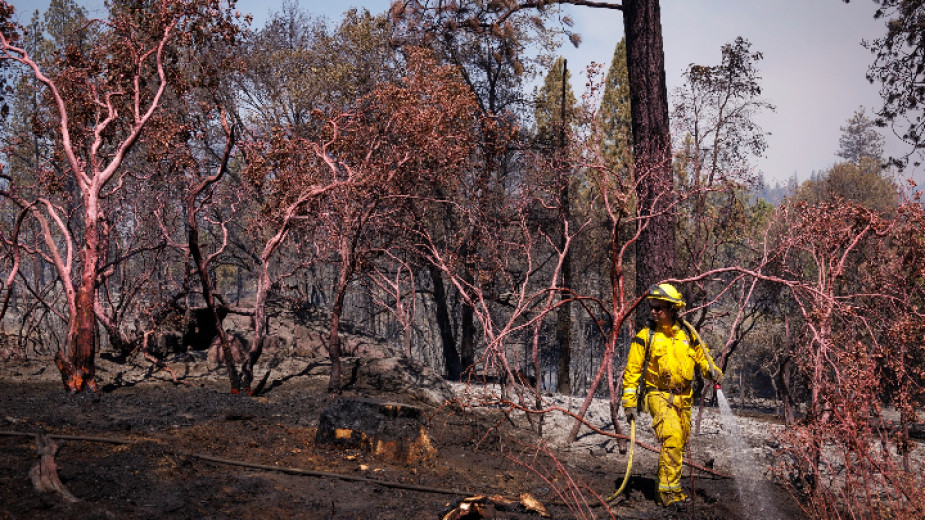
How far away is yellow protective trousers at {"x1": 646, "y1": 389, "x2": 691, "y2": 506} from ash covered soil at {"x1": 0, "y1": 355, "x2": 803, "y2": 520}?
23 centimetres

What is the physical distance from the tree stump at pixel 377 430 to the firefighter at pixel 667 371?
2.25 metres

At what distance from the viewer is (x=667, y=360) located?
6254 mm

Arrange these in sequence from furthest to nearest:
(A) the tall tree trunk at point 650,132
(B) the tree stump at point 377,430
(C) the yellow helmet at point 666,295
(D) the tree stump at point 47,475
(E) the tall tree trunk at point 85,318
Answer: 1. (A) the tall tree trunk at point 650,132
2. (E) the tall tree trunk at point 85,318
3. (B) the tree stump at point 377,430
4. (C) the yellow helmet at point 666,295
5. (D) the tree stump at point 47,475

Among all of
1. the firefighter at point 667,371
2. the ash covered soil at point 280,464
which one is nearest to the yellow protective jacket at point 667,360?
the firefighter at point 667,371

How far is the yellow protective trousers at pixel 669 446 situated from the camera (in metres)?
6.12

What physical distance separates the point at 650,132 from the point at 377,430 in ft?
19.3

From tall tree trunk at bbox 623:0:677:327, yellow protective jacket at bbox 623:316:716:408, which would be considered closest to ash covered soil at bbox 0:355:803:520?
yellow protective jacket at bbox 623:316:716:408

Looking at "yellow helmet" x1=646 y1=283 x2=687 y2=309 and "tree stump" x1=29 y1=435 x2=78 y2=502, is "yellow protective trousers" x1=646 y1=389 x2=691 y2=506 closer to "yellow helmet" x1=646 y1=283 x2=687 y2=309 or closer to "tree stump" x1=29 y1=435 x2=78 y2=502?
"yellow helmet" x1=646 y1=283 x2=687 y2=309

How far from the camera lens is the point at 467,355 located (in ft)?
68.4

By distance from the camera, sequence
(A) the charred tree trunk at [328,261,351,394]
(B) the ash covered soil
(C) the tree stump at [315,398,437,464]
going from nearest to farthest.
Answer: (B) the ash covered soil, (C) the tree stump at [315,398,437,464], (A) the charred tree trunk at [328,261,351,394]

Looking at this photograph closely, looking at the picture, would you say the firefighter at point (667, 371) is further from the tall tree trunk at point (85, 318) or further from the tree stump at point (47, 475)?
the tall tree trunk at point (85, 318)

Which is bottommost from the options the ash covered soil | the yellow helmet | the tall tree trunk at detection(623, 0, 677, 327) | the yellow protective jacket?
the ash covered soil

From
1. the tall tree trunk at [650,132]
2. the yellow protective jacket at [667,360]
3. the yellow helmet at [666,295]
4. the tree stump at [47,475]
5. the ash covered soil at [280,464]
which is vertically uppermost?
the tall tree trunk at [650,132]

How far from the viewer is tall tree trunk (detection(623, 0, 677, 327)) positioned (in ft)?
30.5
